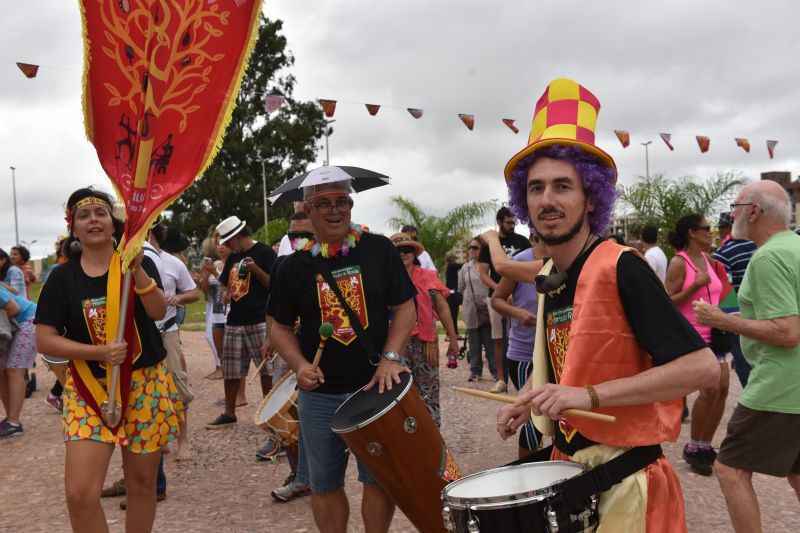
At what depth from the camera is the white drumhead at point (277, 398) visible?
460 centimetres

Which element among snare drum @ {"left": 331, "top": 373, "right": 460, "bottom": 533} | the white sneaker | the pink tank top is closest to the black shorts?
snare drum @ {"left": 331, "top": 373, "right": 460, "bottom": 533}

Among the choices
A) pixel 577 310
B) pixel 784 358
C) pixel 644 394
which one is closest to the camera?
pixel 644 394

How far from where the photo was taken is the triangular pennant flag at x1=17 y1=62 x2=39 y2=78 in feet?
32.6

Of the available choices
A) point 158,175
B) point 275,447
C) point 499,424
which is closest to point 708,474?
point 275,447

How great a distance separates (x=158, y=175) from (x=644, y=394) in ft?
8.81

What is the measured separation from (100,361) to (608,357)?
2627 millimetres

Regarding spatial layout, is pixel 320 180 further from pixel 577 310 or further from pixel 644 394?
pixel 644 394

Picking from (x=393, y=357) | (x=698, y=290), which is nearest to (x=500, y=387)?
(x=698, y=290)

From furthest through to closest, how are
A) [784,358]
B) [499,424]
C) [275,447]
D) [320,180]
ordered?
1. [275,447]
2. [320,180]
3. [784,358]
4. [499,424]

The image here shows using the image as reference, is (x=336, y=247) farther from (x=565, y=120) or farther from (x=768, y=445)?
(x=768, y=445)

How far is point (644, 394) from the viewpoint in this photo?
6.36 ft

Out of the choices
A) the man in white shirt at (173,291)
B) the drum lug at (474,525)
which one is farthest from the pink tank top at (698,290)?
the drum lug at (474,525)

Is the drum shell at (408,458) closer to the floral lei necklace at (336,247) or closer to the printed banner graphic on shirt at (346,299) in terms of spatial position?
the printed banner graphic on shirt at (346,299)

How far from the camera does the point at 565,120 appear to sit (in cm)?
231
